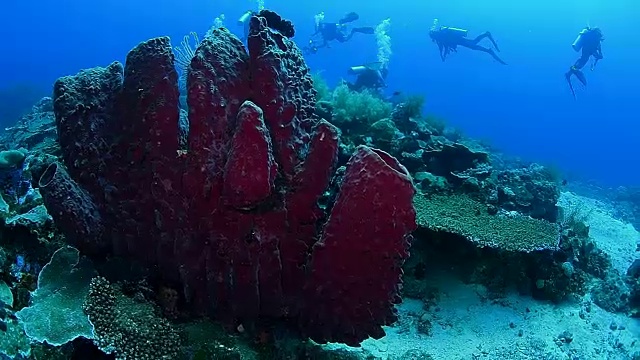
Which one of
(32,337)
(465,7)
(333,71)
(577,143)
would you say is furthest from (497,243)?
(465,7)

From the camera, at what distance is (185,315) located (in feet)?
9.86

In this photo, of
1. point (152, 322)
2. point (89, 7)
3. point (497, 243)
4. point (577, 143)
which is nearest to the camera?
point (152, 322)

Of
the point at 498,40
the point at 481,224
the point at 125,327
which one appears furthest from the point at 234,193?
the point at 498,40

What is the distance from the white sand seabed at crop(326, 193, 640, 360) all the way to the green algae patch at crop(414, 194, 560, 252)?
2.21 ft

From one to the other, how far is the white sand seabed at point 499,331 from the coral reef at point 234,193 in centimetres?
111

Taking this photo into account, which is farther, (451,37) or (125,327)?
(451,37)

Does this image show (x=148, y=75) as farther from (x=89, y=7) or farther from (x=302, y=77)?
(x=89, y=7)

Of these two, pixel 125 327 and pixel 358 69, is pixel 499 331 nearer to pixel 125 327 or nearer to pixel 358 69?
pixel 125 327

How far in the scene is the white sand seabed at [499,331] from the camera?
4.44 meters

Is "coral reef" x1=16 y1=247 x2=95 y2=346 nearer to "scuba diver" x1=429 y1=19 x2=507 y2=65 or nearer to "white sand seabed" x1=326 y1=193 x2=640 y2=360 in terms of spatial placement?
"white sand seabed" x1=326 y1=193 x2=640 y2=360

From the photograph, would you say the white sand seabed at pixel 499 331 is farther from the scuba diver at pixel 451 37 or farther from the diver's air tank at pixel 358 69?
the scuba diver at pixel 451 37

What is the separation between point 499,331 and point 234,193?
3.81 meters

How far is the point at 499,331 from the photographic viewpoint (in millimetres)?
4926

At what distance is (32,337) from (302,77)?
241 cm
